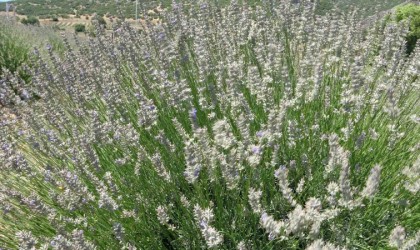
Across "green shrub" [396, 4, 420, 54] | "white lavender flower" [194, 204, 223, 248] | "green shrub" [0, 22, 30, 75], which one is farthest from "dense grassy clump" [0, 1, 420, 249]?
"green shrub" [396, 4, 420, 54]

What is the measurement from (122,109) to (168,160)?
1.91 feet

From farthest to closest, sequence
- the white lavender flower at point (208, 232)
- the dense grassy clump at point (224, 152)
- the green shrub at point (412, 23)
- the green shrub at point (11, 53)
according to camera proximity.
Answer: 1. the green shrub at point (412, 23)
2. the green shrub at point (11, 53)
3. the dense grassy clump at point (224, 152)
4. the white lavender flower at point (208, 232)

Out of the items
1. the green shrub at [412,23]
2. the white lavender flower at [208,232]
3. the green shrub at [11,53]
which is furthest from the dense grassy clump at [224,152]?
the green shrub at [412,23]

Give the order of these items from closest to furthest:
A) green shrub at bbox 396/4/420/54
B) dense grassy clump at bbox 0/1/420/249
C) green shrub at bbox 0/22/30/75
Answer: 1. dense grassy clump at bbox 0/1/420/249
2. green shrub at bbox 0/22/30/75
3. green shrub at bbox 396/4/420/54

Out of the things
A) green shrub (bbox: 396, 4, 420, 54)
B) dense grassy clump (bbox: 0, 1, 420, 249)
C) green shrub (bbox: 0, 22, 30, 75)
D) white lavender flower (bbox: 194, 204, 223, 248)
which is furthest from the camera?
green shrub (bbox: 396, 4, 420, 54)

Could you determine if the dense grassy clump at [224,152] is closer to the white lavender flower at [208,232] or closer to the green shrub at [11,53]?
the white lavender flower at [208,232]

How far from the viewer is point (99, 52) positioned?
3518mm

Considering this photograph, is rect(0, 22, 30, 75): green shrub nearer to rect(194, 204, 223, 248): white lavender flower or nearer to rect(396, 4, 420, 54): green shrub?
rect(194, 204, 223, 248): white lavender flower

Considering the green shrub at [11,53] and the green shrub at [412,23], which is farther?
the green shrub at [412,23]

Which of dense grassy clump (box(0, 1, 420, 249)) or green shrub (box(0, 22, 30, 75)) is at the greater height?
dense grassy clump (box(0, 1, 420, 249))

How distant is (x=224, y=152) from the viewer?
224 cm

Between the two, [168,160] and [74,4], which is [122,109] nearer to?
[168,160]

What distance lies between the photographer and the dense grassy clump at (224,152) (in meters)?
1.66

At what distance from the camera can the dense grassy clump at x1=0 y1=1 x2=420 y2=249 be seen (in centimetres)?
166
